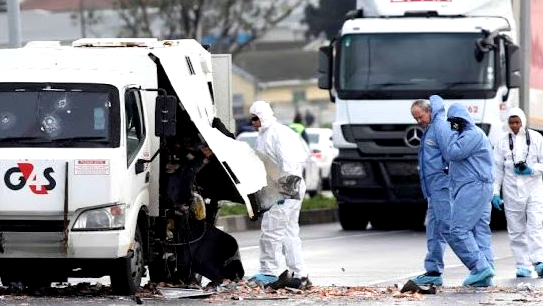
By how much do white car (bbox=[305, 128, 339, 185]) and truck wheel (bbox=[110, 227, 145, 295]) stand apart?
2588 cm

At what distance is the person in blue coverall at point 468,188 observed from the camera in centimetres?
1475

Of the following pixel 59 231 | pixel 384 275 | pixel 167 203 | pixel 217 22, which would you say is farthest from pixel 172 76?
pixel 217 22

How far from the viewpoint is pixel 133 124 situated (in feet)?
46.1

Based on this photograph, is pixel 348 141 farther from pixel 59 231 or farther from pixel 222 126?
pixel 59 231

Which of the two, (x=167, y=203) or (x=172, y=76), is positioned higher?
→ (x=172, y=76)

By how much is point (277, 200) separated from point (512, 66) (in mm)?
9340

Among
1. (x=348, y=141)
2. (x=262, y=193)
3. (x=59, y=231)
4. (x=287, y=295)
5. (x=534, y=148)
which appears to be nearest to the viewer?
(x=59, y=231)

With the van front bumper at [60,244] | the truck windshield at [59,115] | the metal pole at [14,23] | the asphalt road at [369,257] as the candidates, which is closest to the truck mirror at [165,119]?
the truck windshield at [59,115]

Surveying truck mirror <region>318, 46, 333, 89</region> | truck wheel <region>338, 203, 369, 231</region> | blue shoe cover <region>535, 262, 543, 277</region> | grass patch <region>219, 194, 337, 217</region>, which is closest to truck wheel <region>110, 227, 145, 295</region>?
blue shoe cover <region>535, 262, 543, 277</region>

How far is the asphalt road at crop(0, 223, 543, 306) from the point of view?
43.8 ft

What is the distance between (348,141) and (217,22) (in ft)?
71.2

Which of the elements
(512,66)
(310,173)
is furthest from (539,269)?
(310,173)

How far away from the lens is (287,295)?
46.2 ft

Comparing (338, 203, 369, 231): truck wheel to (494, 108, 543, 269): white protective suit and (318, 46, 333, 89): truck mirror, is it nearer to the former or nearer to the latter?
(318, 46, 333, 89): truck mirror
